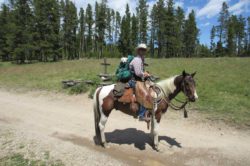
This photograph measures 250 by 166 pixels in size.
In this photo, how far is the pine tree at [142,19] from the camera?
167 ft

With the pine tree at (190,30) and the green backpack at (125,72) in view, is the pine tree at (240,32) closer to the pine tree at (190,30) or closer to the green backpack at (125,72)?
the pine tree at (190,30)

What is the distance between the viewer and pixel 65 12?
161 ft

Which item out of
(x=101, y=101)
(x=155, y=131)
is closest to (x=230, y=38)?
(x=155, y=131)

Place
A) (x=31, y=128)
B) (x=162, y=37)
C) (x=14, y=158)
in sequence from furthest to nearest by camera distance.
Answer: (x=162, y=37)
(x=31, y=128)
(x=14, y=158)

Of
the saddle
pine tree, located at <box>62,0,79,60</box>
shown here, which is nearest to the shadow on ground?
the saddle

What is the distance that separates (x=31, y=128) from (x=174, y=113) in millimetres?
5790

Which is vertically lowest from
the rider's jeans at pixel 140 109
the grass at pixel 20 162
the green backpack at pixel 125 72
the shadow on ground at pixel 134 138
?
the shadow on ground at pixel 134 138

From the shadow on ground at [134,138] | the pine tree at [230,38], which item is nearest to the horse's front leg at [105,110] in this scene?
the shadow on ground at [134,138]

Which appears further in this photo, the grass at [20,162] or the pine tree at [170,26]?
the pine tree at [170,26]

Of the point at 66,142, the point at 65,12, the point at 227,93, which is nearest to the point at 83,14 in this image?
the point at 65,12

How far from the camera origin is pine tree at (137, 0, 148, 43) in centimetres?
5081

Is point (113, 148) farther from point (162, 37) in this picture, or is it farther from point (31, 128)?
point (162, 37)

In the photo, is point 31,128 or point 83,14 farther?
point 83,14

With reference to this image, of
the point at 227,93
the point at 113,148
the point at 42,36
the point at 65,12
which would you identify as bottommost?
the point at 113,148
